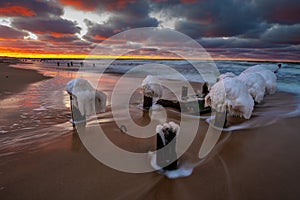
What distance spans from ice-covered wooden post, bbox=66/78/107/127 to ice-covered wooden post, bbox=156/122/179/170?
230 cm

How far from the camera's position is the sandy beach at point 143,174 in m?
2.81

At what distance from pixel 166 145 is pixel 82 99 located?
2.57m

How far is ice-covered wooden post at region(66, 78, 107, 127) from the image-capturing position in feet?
15.0

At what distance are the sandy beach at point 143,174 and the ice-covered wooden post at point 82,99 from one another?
537 mm

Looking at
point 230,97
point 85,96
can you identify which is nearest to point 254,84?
point 230,97

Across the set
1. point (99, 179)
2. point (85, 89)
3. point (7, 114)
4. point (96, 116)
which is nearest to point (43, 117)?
point (7, 114)

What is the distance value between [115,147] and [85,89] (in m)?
1.69

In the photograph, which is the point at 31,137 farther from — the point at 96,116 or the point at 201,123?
the point at 201,123

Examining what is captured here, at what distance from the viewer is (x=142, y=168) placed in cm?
341

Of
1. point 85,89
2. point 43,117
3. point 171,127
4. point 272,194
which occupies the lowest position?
point 272,194

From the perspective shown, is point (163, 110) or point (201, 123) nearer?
point (201, 123)

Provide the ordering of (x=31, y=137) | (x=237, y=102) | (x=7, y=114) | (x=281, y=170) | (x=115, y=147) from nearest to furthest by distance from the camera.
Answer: (x=281, y=170)
(x=115, y=147)
(x=31, y=137)
(x=237, y=102)
(x=7, y=114)

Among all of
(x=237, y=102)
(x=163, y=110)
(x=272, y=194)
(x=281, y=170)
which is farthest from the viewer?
(x=163, y=110)

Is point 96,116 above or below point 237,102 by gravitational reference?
below
